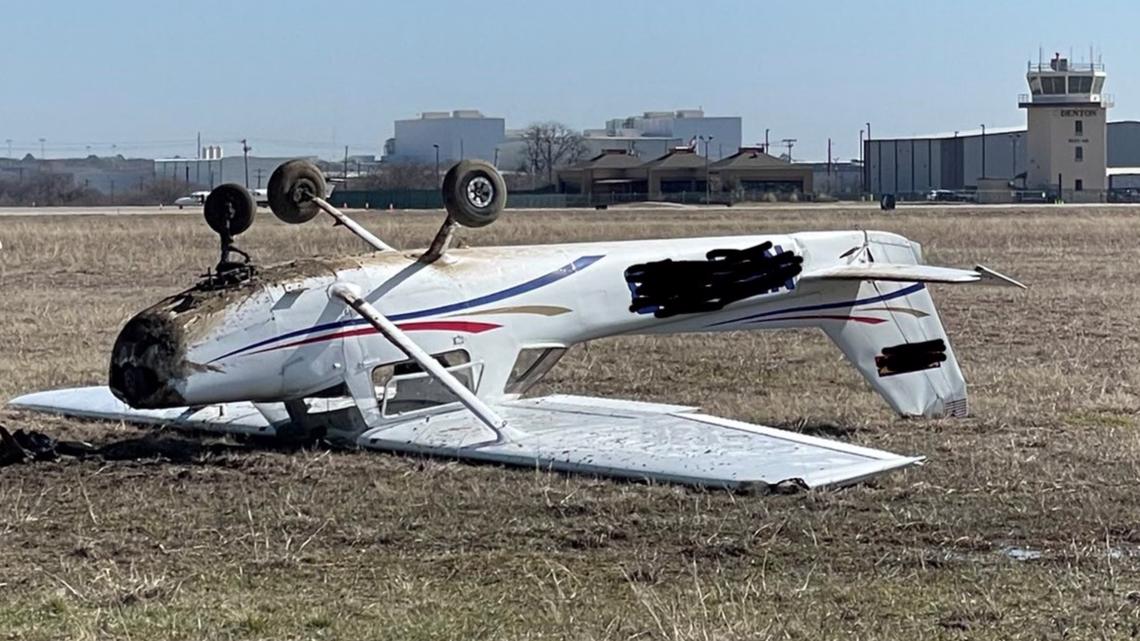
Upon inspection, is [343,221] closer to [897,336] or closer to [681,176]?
[897,336]

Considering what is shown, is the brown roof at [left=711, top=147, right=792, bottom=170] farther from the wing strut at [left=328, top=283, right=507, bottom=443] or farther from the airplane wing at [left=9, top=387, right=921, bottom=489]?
the wing strut at [left=328, top=283, right=507, bottom=443]

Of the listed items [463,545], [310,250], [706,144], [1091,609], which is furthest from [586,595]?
[706,144]

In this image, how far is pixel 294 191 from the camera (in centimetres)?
1169

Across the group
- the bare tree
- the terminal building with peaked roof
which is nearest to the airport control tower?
the terminal building with peaked roof

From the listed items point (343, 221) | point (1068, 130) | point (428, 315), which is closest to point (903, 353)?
point (428, 315)

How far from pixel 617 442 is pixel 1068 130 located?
112656 mm

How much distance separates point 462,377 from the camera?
11.2 metres

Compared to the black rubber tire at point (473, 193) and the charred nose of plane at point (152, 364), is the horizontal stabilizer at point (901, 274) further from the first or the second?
the charred nose of plane at point (152, 364)

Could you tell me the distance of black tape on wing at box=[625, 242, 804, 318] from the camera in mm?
11836

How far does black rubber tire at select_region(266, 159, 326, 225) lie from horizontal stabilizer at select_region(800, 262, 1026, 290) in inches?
144

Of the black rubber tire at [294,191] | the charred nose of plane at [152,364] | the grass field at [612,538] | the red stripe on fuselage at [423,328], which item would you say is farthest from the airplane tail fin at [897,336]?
the charred nose of plane at [152,364]

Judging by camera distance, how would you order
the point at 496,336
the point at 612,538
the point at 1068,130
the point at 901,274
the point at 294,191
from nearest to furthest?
the point at 612,538
the point at 496,336
the point at 294,191
the point at 901,274
the point at 1068,130

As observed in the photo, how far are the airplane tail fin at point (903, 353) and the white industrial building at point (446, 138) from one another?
163 m

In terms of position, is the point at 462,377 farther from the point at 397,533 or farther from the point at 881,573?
the point at 881,573
